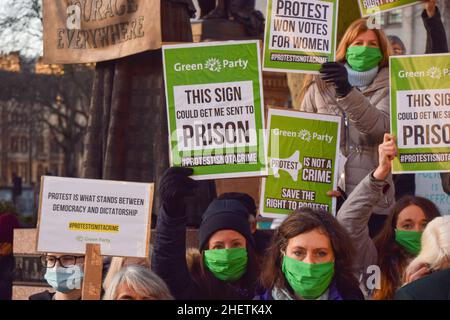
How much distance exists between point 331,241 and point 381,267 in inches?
39.0

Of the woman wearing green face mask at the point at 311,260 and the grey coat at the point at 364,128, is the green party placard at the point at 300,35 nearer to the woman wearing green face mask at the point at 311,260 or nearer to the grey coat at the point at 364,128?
the grey coat at the point at 364,128

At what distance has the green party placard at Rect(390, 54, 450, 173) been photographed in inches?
287

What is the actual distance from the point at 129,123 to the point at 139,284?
5.06m

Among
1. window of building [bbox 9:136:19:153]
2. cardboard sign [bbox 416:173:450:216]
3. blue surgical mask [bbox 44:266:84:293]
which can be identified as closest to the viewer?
blue surgical mask [bbox 44:266:84:293]

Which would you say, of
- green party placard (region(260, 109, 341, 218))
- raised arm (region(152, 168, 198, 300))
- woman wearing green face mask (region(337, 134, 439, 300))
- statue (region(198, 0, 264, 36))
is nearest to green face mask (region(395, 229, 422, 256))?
woman wearing green face mask (region(337, 134, 439, 300))

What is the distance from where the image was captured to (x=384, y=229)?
7.09 meters

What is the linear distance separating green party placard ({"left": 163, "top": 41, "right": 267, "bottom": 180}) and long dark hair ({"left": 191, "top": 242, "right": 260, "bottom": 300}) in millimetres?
787

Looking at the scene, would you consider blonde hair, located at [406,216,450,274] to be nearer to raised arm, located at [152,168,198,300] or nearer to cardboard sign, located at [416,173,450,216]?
raised arm, located at [152,168,198,300]

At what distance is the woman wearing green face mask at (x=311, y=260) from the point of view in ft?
19.7

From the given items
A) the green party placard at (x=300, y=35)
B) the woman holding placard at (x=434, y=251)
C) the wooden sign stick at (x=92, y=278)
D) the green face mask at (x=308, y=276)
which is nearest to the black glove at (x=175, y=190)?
the wooden sign stick at (x=92, y=278)

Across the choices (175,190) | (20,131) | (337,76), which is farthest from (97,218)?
(20,131)

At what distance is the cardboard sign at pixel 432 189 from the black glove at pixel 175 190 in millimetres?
2162
